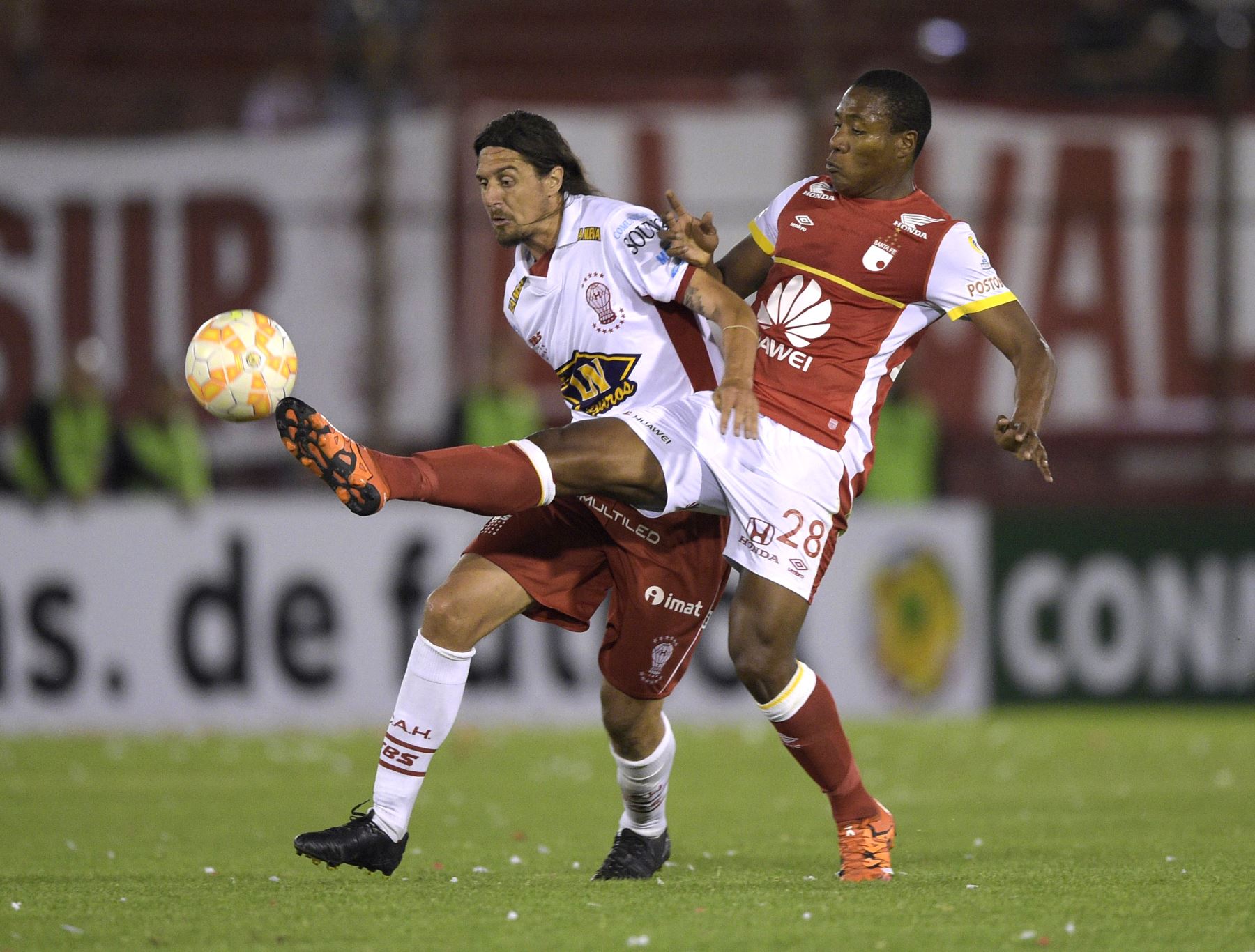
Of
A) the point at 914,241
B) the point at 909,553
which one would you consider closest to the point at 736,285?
the point at 914,241

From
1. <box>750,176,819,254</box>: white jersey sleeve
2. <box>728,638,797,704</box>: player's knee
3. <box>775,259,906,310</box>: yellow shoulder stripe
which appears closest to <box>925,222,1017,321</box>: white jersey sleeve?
<box>775,259,906,310</box>: yellow shoulder stripe

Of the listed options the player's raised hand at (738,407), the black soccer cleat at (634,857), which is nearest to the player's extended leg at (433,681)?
the black soccer cleat at (634,857)

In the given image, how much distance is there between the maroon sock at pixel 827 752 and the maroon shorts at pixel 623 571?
0.48m

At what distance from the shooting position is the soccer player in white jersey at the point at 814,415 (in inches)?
213

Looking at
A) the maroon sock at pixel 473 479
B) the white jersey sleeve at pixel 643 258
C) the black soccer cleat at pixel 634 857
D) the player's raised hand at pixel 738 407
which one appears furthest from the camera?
the black soccer cleat at pixel 634 857

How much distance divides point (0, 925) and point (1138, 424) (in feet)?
39.8

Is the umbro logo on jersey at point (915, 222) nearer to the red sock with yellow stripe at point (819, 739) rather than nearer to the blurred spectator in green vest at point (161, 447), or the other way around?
the red sock with yellow stripe at point (819, 739)

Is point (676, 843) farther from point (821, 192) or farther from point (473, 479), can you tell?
point (821, 192)

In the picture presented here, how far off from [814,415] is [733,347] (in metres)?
0.37

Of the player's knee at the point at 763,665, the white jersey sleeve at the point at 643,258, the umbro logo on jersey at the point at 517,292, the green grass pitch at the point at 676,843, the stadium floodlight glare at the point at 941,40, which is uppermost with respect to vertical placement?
A: the stadium floodlight glare at the point at 941,40

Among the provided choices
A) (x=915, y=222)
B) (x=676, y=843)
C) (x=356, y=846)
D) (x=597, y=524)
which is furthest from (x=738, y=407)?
(x=676, y=843)

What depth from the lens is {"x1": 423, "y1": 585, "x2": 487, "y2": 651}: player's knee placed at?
5551 mm

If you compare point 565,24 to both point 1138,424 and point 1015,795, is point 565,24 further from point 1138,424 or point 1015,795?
point 1015,795

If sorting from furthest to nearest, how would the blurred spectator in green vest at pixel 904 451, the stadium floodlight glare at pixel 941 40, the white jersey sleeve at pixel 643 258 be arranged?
1. the stadium floodlight glare at pixel 941 40
2. the blurred spectator in green vest at pixel 904 451
3. the white jersey sleeve at pixel 643 258
